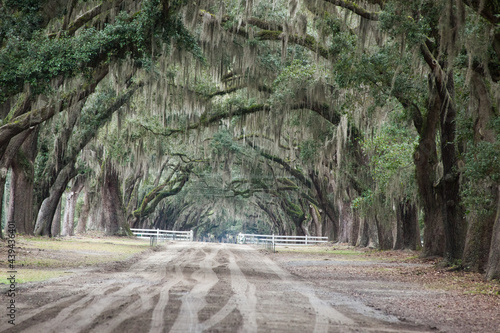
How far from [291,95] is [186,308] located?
11223mm

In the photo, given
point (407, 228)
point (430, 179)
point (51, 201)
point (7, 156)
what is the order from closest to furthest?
point (430, 179), point (7, 156), point (407, 228), point (51, 201)

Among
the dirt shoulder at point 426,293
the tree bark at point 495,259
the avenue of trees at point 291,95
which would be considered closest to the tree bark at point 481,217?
the avenue of trees at point 291,95

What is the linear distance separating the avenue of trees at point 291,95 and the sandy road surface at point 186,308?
440 centimetres

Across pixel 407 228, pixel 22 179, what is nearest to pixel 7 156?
pixel 22 179

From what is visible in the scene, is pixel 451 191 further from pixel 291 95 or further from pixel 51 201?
pixel 51 201

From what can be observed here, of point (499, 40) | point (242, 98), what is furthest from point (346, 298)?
point (242, 98)

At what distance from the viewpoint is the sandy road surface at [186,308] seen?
5125 mm

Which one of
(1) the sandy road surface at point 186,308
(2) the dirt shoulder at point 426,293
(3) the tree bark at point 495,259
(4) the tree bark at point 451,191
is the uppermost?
(4) the tree bark at point 451,191

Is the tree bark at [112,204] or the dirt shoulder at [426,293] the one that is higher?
the tree bark at [112,204]

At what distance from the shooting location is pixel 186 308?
20.2 ft

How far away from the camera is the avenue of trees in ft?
34.8

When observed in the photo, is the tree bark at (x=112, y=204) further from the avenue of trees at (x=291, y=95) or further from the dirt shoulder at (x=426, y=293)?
the dirt shoulder at (x=426, y=293)

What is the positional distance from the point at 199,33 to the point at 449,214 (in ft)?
30.1

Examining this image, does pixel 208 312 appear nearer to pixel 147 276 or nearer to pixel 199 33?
pixel 147 276
